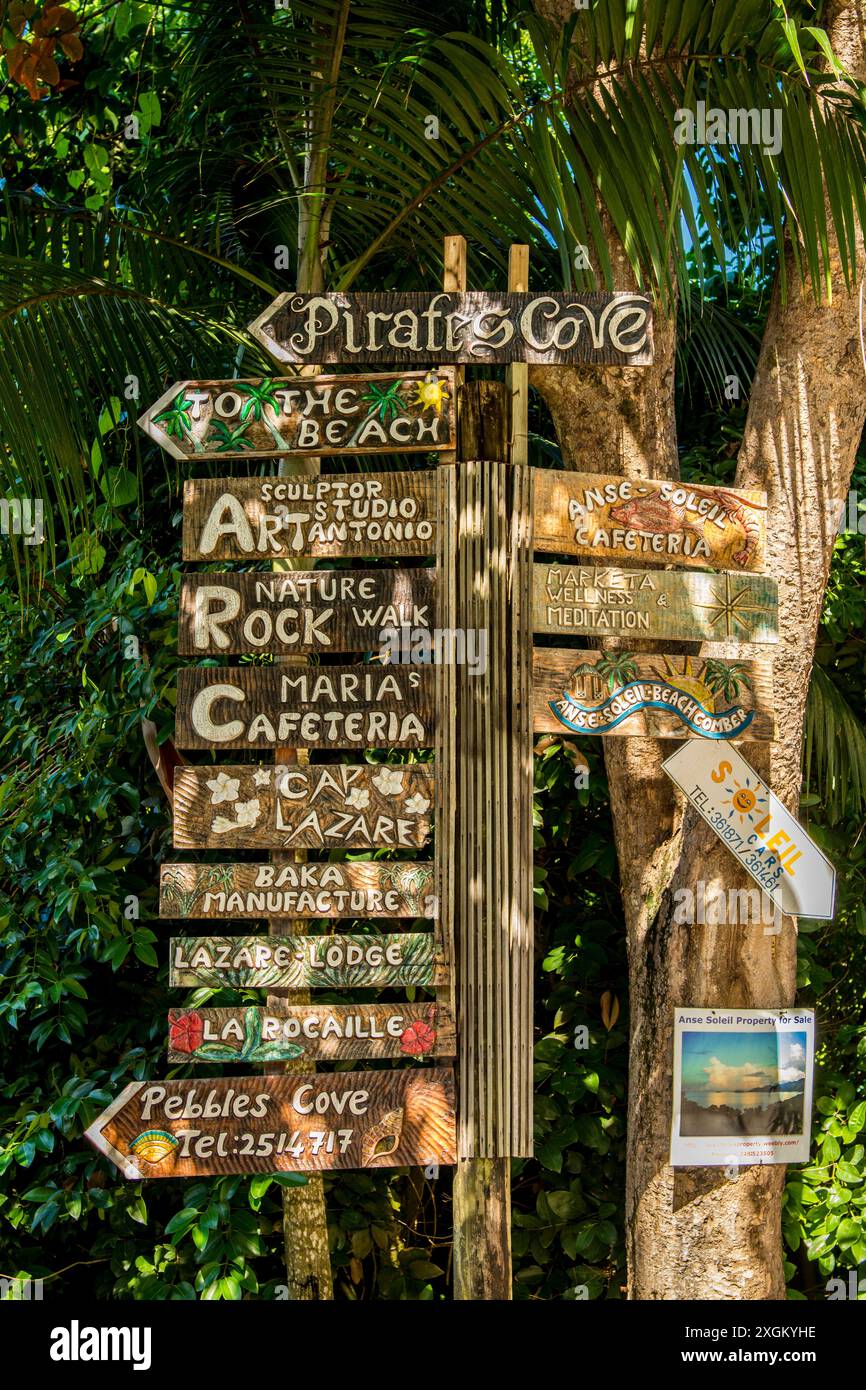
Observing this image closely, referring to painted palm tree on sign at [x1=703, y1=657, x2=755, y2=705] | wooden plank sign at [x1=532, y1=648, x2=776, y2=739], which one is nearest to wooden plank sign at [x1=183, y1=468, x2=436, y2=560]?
wooden plank sign at [x1=532, y1=648, x2=776, y2=739]

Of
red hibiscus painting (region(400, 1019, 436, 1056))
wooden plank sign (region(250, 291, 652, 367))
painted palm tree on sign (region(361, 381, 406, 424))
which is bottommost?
red hibiscus painting (region(400, 1019, 436, 1056))

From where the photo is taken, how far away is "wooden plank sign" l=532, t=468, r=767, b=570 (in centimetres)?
321

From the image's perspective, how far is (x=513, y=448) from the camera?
323 centimetres

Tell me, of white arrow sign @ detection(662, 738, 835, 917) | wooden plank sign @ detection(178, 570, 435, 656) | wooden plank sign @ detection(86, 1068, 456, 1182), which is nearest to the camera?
wooden plank sign @ detection(86, 1068, 456, 1182)

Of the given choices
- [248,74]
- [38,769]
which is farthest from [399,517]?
[38,769]

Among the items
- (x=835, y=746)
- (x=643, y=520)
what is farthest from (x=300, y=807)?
(x=835, y=746)

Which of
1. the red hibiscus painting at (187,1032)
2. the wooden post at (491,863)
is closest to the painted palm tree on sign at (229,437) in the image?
the wooden post at (491,863)

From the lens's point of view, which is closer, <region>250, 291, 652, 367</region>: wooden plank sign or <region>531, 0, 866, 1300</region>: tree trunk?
<region>250, 291, 652, 367</region>: wooden plank sign

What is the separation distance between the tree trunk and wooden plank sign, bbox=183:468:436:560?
97 centimetres

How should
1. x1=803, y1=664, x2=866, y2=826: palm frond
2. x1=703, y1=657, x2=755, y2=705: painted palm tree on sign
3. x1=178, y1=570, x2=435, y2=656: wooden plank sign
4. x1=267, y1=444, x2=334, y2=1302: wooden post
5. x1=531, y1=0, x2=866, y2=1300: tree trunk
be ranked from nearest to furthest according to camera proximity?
x1=178, y1=570, x2=435, y2=656: wooden plank sign → x1=703, y1=657, x2=755, y2=705: painted palm tree on sign → x1=267, y1=444, x2=334, y2=1302: wooden post → x1=531, y1=0, x2=866, y2=1300: tree trunk → x1=803, y1=664, x2=866, y2=826: palm frond

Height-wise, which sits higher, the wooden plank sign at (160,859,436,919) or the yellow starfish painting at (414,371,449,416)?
the yellow starfish painting at (414,371,449,416)

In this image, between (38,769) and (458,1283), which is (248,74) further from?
(458,1283)

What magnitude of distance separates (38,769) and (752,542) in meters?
2.59

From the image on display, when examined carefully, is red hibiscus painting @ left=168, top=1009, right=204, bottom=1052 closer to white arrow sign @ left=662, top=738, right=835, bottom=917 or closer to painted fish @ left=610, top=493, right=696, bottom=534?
white arrow sign @ left=662, top=738, right=835, bottom=917
